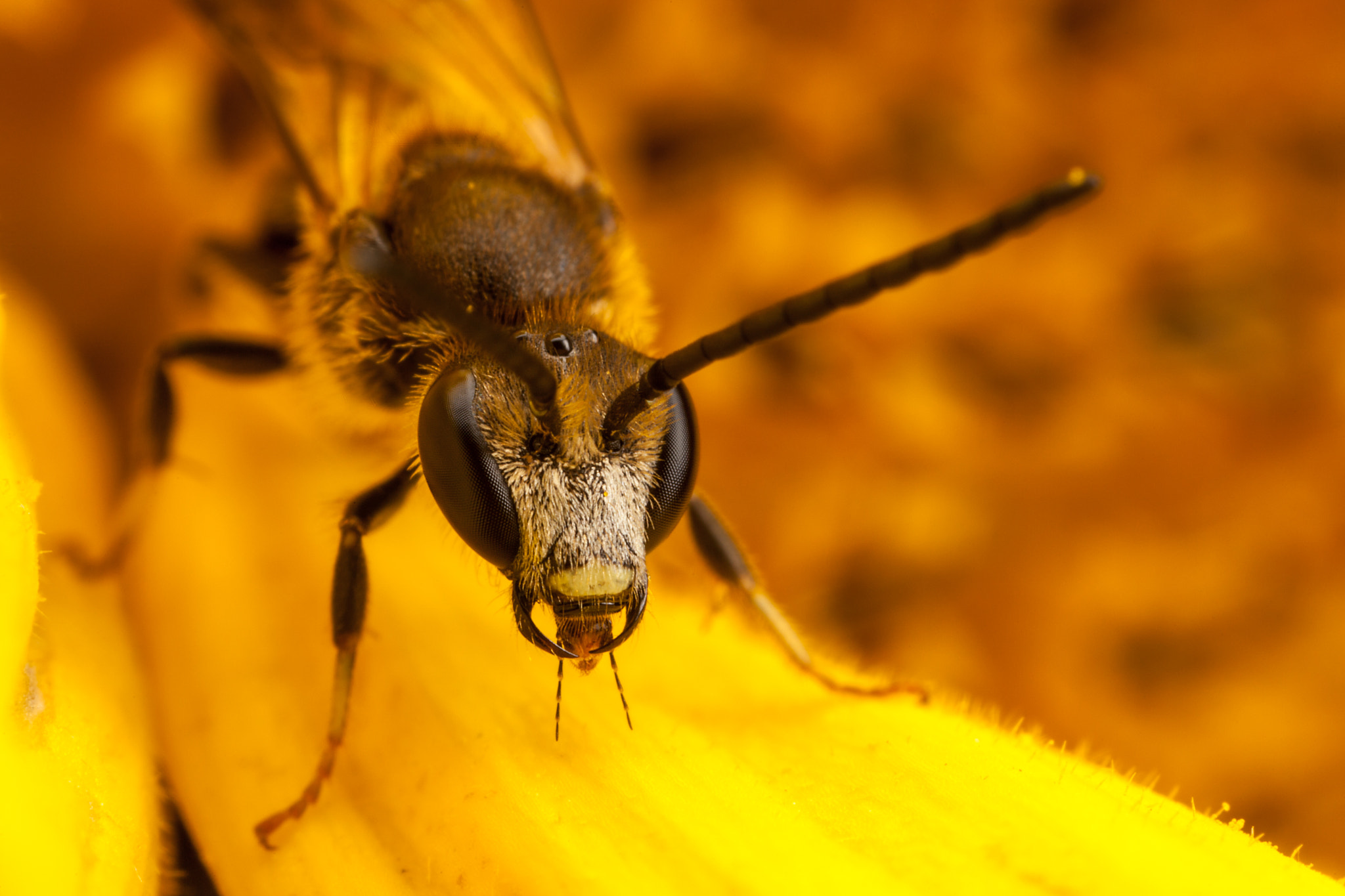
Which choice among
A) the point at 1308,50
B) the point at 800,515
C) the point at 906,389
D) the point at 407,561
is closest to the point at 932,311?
the point at 906,389

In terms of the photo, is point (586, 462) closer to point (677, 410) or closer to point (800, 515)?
point (677, 410)

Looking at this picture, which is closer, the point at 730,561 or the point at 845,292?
the point at 845,292

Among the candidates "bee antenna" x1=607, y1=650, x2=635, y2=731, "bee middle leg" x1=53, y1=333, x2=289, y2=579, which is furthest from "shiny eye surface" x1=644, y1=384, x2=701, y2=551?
"bee middle leg" x1=53, y1=333, x2=289, y2=579

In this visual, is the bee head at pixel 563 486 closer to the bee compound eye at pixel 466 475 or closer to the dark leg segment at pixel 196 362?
the bee compound eye at pixel 466 475

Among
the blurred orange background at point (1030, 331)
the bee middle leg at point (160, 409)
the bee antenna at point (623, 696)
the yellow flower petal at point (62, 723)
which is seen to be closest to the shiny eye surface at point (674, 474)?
the bee antenna at point (623, 696)

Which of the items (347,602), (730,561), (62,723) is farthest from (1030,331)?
(62,723)

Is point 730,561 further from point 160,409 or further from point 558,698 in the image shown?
point 160,409

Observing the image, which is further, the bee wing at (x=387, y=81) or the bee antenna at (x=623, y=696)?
the bee wing at (x=387, y=81)
